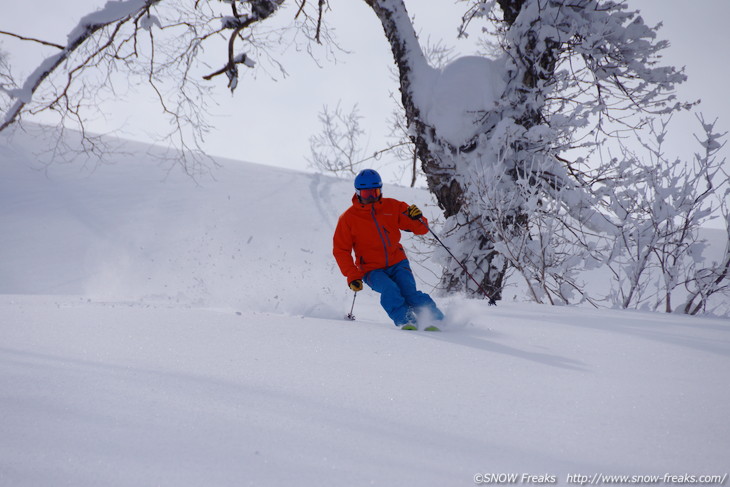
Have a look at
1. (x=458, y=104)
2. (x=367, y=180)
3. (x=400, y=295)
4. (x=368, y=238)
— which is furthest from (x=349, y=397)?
(x=458, y=104)

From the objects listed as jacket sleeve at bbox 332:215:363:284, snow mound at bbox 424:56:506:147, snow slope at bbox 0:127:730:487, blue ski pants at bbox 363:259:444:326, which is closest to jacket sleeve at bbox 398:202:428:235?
blue ski pants at bbox 363:259:444:326

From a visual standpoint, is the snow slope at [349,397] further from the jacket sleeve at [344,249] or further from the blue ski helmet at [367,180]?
the blue ski helmet at [367,180]

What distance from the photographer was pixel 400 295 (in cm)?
406

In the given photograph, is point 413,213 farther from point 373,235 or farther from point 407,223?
point 373,235

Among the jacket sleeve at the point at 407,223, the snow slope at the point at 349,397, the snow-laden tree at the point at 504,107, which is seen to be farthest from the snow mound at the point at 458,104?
the snow slope at the point at 349,397

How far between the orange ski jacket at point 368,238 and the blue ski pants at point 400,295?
3.8 inches

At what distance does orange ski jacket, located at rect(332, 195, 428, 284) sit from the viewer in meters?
4.38

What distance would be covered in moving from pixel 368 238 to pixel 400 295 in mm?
646

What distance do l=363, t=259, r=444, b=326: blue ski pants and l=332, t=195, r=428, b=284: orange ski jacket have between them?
0.32ft

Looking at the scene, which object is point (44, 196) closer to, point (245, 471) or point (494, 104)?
point (494, 104)

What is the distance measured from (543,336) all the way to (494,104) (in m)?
3.82

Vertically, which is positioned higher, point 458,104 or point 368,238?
point 458,104

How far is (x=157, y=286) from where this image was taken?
10578 mm

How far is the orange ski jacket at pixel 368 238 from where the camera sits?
438cm
